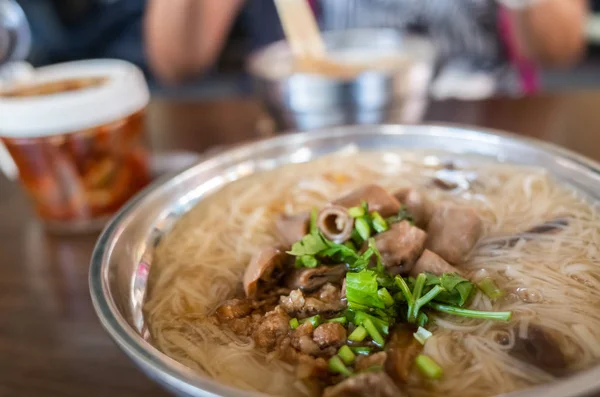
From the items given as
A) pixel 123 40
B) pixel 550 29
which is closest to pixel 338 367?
pixel 550 29

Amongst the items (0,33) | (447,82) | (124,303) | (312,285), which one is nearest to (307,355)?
(312,285)

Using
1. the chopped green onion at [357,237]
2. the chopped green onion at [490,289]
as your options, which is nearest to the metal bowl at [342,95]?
the chopped green onion at [357,237]

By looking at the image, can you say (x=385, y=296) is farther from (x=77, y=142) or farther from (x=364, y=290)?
(x=77, y=142)

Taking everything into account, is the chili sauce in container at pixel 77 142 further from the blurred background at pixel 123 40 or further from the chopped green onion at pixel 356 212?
the blurred background at pixel 123 40

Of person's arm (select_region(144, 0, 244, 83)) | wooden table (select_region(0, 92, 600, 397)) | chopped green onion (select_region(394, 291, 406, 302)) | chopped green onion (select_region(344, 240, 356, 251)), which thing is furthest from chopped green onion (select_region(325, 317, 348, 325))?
person's arm (select_region(144, 0, 244, 83))

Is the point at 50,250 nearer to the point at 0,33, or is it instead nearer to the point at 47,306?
the point at 47,306
